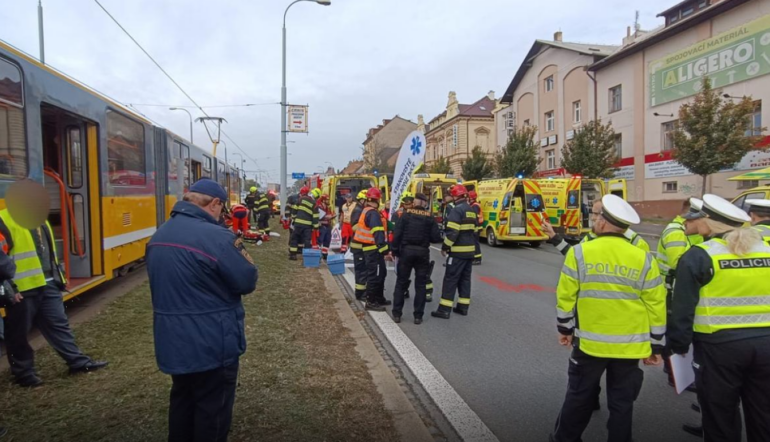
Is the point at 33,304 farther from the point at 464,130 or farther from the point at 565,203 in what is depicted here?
the point at 464,130

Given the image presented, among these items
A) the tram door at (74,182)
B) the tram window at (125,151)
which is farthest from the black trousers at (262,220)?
the tram door at (74,182)

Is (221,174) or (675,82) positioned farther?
(675,82)

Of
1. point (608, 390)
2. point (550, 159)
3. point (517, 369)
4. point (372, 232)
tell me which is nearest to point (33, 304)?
point (372, 232)

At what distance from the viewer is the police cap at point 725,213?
2.81m

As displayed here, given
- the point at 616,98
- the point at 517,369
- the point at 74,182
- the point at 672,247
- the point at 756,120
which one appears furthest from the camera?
the point at 616,98

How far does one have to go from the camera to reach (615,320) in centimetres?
284

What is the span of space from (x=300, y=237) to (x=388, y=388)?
7882mm

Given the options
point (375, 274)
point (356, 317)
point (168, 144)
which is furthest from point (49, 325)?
point (168, 144)

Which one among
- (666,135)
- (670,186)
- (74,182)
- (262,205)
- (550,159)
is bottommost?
(262,205)

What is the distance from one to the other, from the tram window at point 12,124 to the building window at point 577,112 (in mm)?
31145

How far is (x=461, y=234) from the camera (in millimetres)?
6641

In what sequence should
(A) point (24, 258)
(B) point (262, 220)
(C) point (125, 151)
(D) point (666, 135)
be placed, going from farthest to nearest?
(D) point (666, 135)
(B) point (262, 220)
(C) point (125, 151)
(A) point (24, 258)

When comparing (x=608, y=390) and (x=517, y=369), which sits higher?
(x=608, y=390)

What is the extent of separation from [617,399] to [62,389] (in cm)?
439
